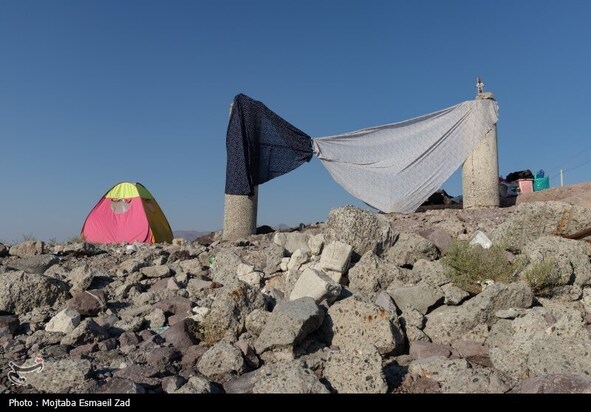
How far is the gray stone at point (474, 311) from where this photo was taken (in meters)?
3.50

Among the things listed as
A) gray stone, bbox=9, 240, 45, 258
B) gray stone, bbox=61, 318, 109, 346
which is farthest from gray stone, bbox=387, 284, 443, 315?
gray stone, bbox=9, 240, 45, 258

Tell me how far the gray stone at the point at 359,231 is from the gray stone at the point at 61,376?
9.37 feet

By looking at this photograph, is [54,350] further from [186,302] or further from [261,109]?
[261,109]

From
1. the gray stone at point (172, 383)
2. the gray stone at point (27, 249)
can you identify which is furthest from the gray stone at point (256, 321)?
the gray stone at point (27, 249)

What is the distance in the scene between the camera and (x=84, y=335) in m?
3.48

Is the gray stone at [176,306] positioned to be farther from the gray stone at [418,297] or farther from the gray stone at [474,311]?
the gray stone at [474,311]

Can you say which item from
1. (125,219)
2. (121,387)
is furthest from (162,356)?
(125,219)

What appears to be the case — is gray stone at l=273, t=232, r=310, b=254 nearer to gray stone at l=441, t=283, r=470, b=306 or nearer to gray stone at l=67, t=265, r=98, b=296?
gray stone at l=441, t=283, r=470, b=306

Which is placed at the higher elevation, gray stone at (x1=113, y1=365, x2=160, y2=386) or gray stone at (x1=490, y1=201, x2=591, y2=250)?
gray stone at (x1=490, y1=201, x2=591, y2=250)

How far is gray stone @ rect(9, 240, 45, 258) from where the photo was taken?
22.4 ft

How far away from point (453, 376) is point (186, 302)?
242 cm

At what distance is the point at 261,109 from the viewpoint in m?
8.65

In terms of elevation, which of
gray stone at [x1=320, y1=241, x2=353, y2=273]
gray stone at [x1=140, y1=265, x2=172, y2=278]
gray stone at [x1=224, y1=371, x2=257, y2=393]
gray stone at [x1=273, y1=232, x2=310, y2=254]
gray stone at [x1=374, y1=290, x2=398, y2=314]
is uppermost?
gray stone at [x1=273, y1=232, x2=310, y2=254]

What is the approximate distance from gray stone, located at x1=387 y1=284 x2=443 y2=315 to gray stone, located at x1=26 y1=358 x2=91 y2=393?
242 cm
